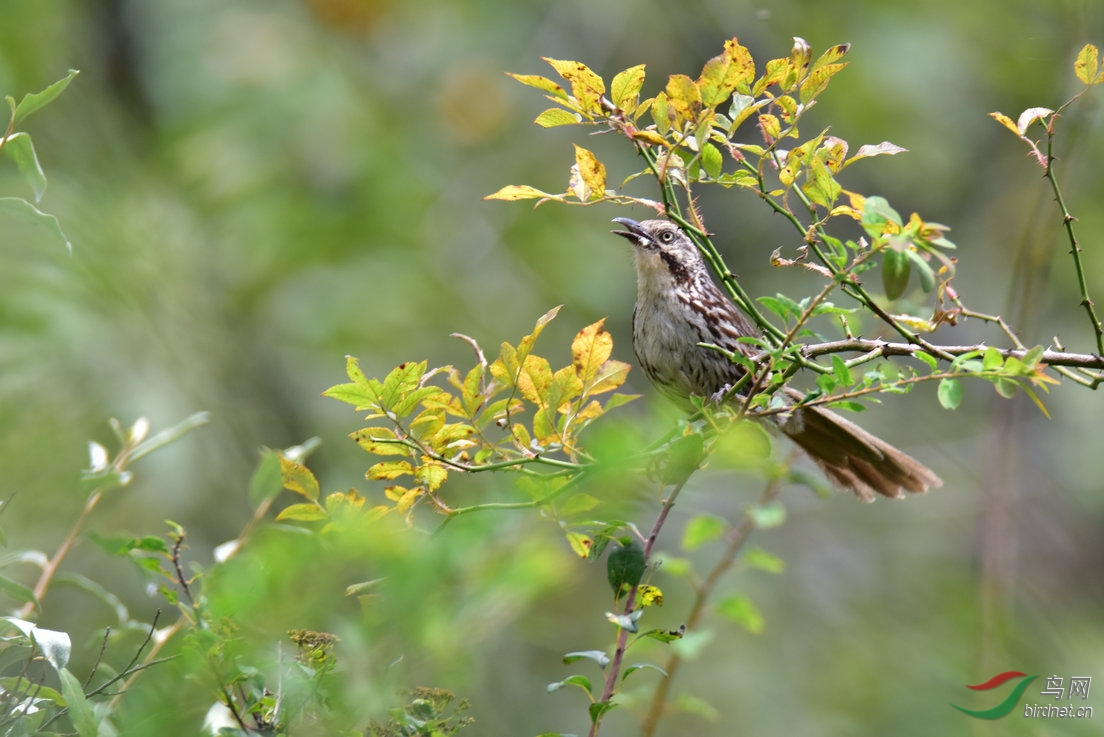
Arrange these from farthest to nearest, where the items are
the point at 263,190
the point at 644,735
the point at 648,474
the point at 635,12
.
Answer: the point at 635,12 → the point at 263,190 → the point at 644,735 → the point at 648,474

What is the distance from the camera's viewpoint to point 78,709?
4.67 ft

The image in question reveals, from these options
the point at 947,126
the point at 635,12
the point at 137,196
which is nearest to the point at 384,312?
the point at 137,196

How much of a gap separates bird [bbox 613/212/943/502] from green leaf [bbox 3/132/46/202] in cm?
246

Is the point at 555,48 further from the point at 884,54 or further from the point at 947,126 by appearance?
the point at 947,126

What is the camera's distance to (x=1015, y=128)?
1.79m

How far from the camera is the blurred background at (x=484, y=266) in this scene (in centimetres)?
523

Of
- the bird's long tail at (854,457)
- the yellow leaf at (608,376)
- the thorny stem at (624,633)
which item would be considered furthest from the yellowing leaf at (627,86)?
the bird's long tail at (854,457)

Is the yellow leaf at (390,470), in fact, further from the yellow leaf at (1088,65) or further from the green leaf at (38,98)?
the yellow leaf at (1088,65)

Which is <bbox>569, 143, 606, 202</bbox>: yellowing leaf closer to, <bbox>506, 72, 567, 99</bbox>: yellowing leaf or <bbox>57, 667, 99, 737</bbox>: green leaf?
<bbox>506, 72, 567, 99</bbox>: yellowing leaf

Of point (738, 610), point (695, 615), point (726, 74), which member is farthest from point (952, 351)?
point (695, 615)

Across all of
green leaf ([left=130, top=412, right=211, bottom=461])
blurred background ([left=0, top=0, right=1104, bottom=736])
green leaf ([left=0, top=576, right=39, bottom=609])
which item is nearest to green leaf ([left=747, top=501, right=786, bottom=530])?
green leaf ([left=130, top=412, right=211, bottom=461])

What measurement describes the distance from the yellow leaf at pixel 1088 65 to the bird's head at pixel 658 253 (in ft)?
7.53

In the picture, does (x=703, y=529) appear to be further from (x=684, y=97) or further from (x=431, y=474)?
(x=684, y=97)

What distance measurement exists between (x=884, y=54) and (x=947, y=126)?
86cm
